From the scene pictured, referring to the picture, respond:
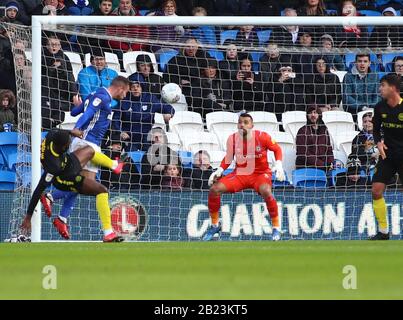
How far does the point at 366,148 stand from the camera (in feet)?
60.0

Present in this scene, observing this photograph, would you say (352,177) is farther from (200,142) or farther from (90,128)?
(90,128)

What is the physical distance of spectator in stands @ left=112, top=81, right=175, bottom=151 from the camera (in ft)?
59.6

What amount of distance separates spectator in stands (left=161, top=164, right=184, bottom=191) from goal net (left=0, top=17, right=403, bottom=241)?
A: 0.02 m

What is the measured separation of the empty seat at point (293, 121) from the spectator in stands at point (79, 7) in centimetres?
407

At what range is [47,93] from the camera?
707 inches

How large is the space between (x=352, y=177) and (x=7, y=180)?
493 cm

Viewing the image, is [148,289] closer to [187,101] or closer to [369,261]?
[369,261]

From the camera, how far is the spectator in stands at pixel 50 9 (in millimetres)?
19969

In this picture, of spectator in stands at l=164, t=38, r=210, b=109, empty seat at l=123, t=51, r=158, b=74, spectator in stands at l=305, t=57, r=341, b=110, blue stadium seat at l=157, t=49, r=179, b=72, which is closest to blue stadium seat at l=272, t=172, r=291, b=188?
spectator in stands at l=305, t=57, r=341, b=110

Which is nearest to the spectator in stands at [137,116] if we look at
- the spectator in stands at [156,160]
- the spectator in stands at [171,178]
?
the spectator in stands at [156,160]

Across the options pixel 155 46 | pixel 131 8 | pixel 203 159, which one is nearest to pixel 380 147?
pixel 203 159

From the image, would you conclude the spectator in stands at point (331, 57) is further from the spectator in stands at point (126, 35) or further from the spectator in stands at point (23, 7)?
the spectator in stands at point (23, 7)

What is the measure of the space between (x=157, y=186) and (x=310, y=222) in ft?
7.27

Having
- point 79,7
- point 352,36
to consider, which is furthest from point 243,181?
point 79,7
